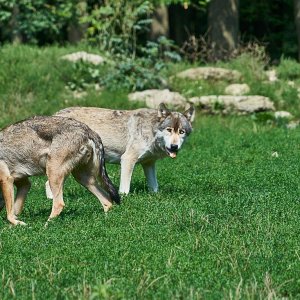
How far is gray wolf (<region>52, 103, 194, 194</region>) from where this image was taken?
14.0 meters

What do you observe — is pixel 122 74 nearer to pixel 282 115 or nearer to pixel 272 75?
pixel 282 115

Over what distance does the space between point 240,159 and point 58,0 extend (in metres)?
15.0

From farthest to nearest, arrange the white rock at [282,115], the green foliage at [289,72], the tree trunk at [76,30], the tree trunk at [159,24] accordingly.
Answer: the tree trunk at [76,30], the tree trunk at [159,24], the green foliage at [289,72], the white rock at [282,115]

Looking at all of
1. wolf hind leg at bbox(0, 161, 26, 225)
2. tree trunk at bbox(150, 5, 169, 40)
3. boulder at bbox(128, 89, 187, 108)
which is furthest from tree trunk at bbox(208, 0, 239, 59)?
wolf hind leg at bbox(0, 161, 26, 225)

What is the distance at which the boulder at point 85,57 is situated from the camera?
25.3 meters

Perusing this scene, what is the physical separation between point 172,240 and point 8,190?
286 cm

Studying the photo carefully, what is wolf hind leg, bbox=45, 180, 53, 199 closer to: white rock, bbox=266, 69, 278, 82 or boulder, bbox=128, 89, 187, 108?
boulder, bbox=128, 89, 187, 108

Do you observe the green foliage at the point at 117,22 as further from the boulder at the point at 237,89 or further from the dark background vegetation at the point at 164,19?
the boulder at the point at 237,89

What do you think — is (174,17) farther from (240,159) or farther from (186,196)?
(186,196)

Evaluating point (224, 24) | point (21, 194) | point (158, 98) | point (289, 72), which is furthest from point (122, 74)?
point (21, 194)

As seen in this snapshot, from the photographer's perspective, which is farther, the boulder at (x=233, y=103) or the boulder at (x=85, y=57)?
the boulder at (x=85, y=57)

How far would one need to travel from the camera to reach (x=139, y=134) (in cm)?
1448

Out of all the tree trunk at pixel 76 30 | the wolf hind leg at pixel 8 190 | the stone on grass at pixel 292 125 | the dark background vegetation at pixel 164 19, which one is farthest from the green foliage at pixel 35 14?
the wolf hind leg at pixel 8 190

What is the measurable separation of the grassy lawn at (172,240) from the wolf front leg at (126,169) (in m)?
0.20
